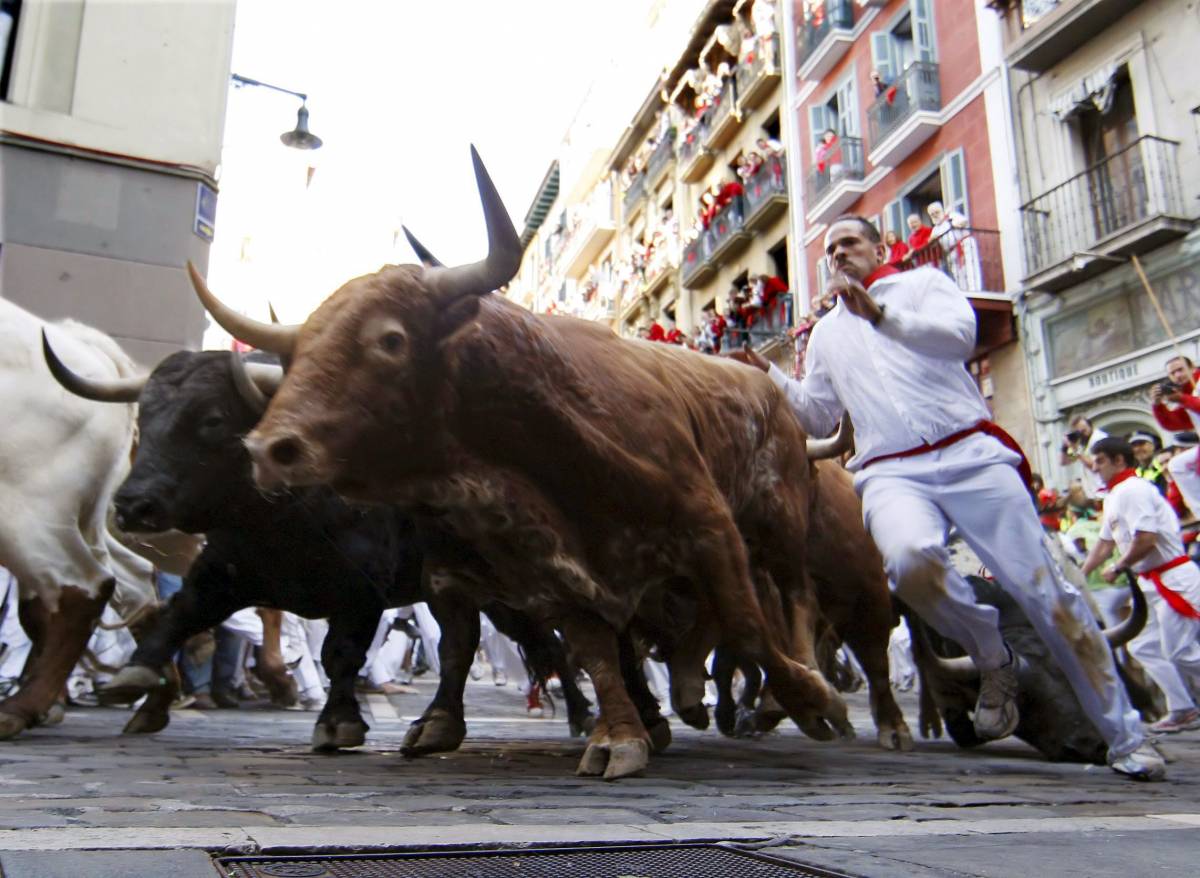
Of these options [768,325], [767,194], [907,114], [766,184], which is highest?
[766,184]

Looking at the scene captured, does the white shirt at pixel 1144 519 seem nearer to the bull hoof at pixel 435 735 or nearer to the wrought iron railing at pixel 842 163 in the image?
the bull hoof at pixel 435 735

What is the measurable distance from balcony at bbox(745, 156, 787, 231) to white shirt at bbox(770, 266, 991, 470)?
24.2m

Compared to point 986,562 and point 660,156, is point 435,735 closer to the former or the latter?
point 986,562

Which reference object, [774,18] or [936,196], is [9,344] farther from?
[774,18]

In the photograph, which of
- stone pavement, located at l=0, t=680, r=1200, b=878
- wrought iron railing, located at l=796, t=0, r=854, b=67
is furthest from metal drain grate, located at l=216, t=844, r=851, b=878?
wrought iron railing, located at l=796, t=0, r=854, b=67

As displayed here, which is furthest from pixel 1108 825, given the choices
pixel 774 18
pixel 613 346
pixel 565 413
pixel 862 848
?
pixel 774 18

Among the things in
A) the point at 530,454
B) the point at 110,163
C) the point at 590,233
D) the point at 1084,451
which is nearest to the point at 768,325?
the point at 1084,451

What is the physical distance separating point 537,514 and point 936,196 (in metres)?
20.4

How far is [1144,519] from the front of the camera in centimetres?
802

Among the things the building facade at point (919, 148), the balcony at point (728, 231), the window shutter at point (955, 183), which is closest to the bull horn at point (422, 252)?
the building facade at point (919, 148)

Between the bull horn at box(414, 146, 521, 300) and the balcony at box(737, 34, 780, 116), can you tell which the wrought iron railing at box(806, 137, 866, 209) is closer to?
the balcony at box(737, 34, 780, 116)

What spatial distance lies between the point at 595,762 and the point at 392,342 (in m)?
1.59

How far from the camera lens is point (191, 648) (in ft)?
30.2

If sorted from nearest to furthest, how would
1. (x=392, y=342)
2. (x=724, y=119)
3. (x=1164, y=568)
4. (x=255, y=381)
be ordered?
(x=392, y=342) < (x=255, y=381) < (x=1164, y=568) < (x=724, y=119)
